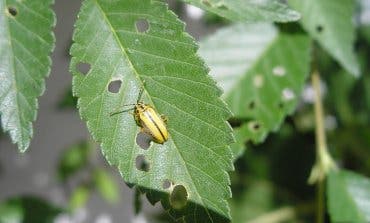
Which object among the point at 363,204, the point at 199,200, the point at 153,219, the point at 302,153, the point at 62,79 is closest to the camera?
the point at 199,200

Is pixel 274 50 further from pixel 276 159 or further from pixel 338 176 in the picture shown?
pixel 276 159

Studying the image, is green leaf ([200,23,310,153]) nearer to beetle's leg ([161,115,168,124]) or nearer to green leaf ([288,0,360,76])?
green leaf ([288,0,360,76])

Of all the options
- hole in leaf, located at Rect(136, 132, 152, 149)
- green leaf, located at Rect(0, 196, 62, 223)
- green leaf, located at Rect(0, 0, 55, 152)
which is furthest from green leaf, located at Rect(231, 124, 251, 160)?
green leaf, located at Rect(0, 196, 62, 223)

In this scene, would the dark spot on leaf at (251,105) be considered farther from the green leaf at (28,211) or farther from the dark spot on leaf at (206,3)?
the green leaf at (28,211)

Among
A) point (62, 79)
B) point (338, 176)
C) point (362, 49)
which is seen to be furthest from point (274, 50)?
point (62, 79)

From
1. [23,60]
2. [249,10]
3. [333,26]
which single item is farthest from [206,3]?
[333,26]
